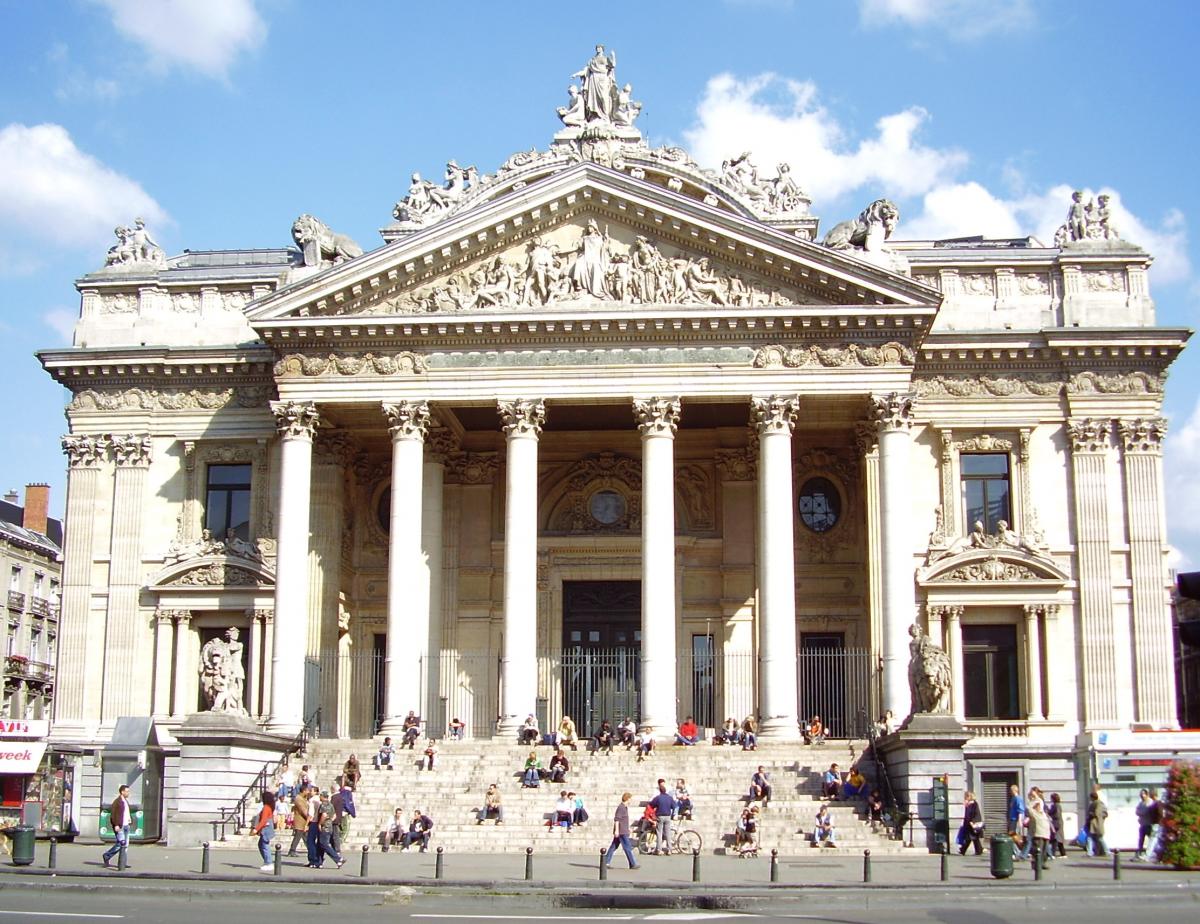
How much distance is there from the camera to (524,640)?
4012 cm

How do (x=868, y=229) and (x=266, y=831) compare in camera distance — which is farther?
(x=868, y=229)

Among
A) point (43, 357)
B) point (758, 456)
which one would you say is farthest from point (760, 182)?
point (43, 357)

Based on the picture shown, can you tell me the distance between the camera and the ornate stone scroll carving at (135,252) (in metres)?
48.5

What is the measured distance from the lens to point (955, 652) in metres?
43.2

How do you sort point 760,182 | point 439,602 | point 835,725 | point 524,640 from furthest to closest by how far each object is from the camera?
point 760,182
point 439,602
point 835,725
point 524,640

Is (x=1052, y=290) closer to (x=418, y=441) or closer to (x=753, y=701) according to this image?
(x=753, y=701)

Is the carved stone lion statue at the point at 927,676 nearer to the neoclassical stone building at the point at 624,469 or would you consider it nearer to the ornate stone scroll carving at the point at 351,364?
the neoclassical stone building at the point at 624,469

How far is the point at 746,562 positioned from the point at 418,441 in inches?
424

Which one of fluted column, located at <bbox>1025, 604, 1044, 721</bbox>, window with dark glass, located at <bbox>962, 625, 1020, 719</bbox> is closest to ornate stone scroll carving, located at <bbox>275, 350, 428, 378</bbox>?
window with dark glass, located at <bbox>962, 625, 1020, 719</bbox>

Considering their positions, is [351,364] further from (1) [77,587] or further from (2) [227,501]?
(1) [77,587]

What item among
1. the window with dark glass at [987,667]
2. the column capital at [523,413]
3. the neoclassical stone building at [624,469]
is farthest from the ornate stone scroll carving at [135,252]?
the window with dark glass at [987,667]

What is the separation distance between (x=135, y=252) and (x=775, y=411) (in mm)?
21374

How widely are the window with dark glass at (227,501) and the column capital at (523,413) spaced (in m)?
9.68

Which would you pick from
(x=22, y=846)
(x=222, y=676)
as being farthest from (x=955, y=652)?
(x=22, y=846)
